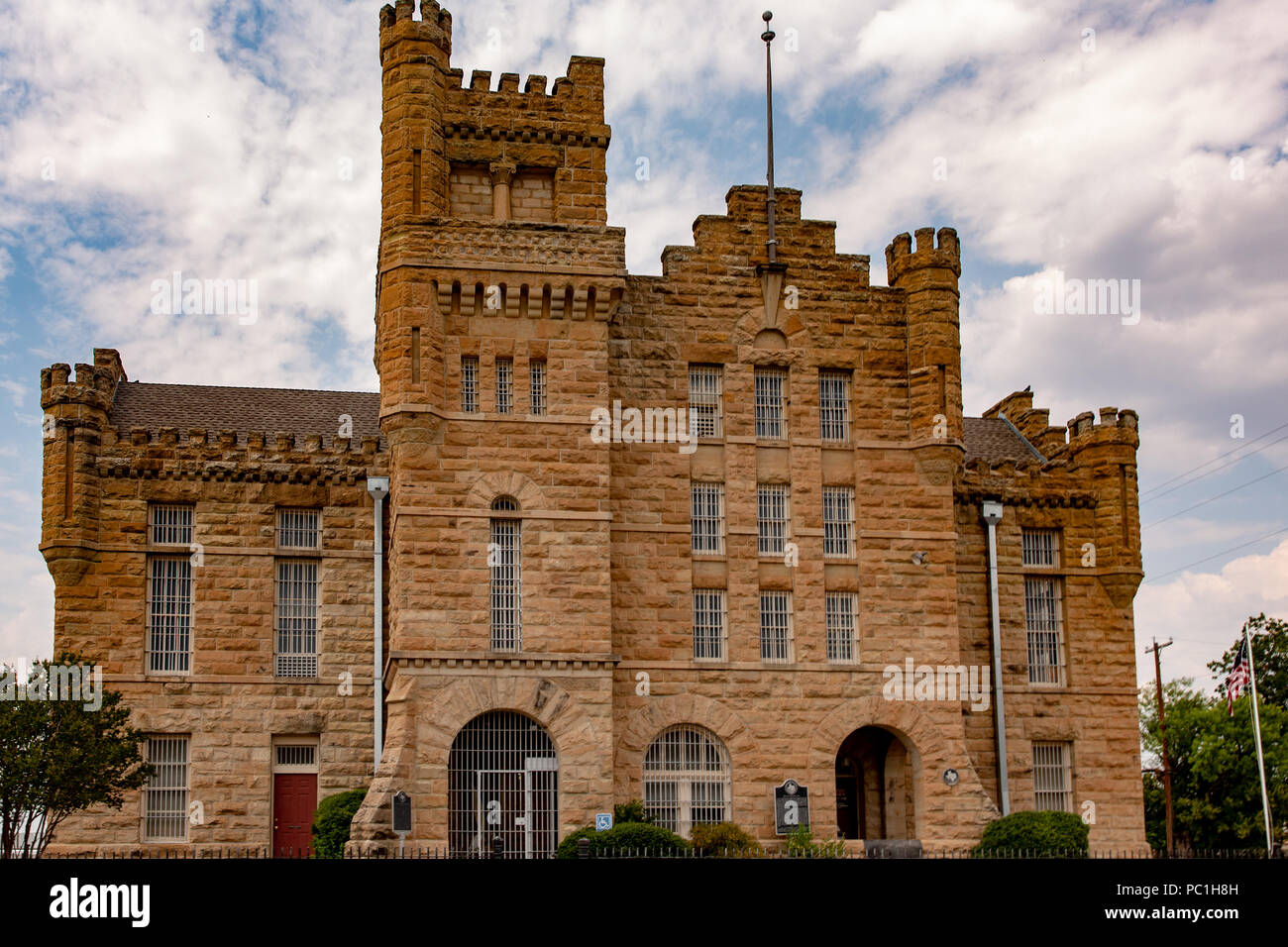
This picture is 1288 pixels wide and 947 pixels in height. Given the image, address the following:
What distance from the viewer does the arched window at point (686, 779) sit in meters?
31.6

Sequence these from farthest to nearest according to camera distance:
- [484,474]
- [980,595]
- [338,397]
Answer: [338,397] → [980,595] → [484,474]

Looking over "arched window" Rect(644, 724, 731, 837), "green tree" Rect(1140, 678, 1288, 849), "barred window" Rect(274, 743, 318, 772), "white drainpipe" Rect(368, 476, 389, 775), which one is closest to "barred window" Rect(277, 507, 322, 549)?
"white drainpipe" Rect(368, 476, 389, 775)

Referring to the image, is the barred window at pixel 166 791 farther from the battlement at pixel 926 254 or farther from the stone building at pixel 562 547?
the battlement at pixel 926 254

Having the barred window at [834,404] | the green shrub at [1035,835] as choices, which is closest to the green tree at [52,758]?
the barred window at [834,404]

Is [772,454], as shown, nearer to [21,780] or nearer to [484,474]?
[484,474]

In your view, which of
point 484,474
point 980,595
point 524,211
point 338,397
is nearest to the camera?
point 484,474

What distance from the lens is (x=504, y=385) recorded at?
32.0 metres

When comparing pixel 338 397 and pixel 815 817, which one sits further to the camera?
pixel 338 397

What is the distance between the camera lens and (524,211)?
33.3 meters

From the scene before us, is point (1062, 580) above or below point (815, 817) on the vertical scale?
above

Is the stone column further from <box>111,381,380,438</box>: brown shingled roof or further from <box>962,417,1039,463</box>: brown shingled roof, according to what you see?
<box>962,417,1039,463</box>: brown shingled roof

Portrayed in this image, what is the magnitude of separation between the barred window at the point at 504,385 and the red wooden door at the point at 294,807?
30.7 ft
